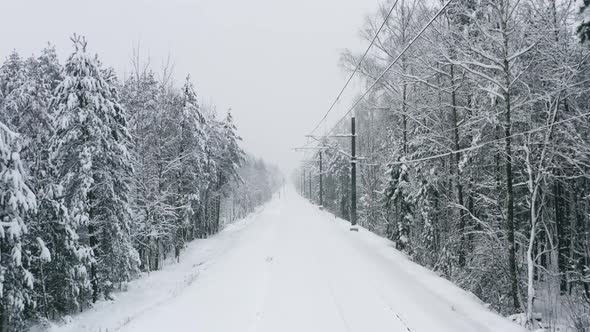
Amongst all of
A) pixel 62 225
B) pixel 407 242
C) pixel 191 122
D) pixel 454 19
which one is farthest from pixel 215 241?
pixel 454 19

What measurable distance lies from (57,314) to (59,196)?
6547 mm

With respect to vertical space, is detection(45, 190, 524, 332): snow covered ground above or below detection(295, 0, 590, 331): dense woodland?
below

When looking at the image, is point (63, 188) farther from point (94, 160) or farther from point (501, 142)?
point (501, 142)

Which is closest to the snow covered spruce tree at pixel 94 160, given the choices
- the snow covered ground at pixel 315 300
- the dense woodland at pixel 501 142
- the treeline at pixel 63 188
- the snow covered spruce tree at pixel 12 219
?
the treeline at pixel 63 188

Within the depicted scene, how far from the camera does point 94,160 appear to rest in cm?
1436

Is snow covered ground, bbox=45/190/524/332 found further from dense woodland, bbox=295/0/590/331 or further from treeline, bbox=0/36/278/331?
treeline, bbox=0/36/278/331

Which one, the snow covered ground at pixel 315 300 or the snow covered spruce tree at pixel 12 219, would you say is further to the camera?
the snow covered spruce tree at pixel 12 219

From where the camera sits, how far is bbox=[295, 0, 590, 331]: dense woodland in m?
7.61

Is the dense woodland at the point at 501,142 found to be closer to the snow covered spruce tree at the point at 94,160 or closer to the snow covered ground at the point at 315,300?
the snow covered ground at the point at 315,300

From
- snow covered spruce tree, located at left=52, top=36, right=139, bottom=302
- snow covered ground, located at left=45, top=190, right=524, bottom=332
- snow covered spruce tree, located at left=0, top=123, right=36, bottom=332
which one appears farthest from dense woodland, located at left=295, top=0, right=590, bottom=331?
snow covered spruce tree, located at left=0, top=123, right=36, bottom=332

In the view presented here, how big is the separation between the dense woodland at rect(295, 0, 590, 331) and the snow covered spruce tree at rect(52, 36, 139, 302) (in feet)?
36.2

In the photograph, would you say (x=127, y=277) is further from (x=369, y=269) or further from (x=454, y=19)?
(x=454, y=19)

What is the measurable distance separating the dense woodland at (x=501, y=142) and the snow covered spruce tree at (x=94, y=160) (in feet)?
36.2

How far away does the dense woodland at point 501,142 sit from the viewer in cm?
761
